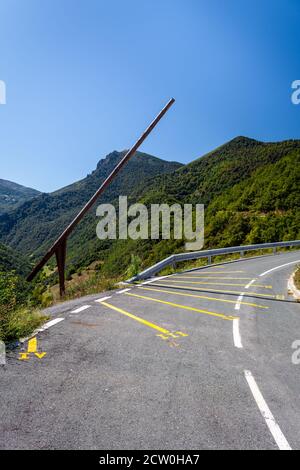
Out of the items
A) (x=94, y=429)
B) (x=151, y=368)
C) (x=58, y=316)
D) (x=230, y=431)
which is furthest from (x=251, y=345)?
(x=58, y=316)

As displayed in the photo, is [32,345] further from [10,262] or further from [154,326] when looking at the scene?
[10,262]

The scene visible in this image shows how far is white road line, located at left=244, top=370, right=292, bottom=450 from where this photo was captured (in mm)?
3037

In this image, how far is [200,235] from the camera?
197 feet

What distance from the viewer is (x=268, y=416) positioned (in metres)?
3.50

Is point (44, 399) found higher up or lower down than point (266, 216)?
lower down

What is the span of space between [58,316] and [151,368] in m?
3.57

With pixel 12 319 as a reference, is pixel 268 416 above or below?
below

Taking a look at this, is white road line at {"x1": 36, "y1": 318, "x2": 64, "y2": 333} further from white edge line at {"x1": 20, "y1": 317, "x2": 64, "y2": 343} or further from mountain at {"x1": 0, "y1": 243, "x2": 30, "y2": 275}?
mountain at {"x1": 0, "y1": 243, "x2": 30, "y2": 275}

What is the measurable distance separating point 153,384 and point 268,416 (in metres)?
1.42

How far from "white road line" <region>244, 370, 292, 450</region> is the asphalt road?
0.01m

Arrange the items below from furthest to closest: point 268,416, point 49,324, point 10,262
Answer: point 10,262 → point 49,324 → point 268,416

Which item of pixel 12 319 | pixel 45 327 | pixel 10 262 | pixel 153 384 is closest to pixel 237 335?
pixel 153 384

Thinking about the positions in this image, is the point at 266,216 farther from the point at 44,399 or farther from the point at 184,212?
the point at 44,399

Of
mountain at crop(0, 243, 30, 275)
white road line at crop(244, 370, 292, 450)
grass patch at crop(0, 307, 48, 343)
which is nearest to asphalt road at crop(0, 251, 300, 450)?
white road line at crop(244, 370, 292, 450)
